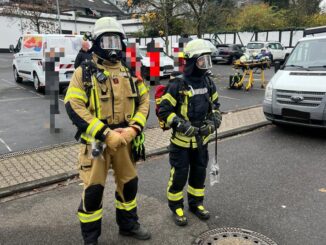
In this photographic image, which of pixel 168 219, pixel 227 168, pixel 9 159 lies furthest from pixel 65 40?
pixel 168 219

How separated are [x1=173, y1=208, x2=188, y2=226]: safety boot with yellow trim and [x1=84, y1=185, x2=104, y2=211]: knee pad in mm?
1025

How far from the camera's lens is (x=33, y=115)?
9.14 meters

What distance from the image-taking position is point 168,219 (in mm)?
3969

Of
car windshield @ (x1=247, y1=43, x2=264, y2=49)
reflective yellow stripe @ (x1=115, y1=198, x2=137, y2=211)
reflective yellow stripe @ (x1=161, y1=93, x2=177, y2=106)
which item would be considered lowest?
reflective yellow stripe @ (x1=115, y1=198, x2=137, y2=211)

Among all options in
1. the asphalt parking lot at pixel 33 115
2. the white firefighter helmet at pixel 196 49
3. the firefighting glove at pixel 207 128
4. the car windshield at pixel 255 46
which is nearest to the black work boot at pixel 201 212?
the firefighting glove at pixel 207 128

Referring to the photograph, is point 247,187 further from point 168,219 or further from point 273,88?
point 273,88

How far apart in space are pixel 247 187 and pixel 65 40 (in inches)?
378

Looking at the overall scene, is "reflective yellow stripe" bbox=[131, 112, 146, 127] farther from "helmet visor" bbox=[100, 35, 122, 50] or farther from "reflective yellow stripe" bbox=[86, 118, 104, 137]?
"helmet visor" bbox=[100, 35, 122, 50]

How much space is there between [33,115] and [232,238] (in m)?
7.08

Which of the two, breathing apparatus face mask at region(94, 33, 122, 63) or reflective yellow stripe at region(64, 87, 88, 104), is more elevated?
breathing apparatus face mask at region(94, 33, 122, 63)

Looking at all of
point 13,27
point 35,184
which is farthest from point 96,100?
point 13,27

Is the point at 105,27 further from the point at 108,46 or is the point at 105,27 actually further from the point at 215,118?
the point at 215,118

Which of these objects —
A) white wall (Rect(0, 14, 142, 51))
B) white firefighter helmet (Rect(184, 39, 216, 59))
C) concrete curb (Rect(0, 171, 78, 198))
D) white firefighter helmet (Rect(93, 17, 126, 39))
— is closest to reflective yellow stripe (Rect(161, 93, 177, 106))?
white firefighter helmet (Rect(184, 39, 216, 59))

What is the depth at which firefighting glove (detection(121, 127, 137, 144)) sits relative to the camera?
10.1 ft
